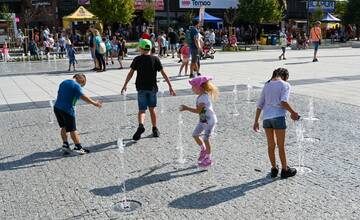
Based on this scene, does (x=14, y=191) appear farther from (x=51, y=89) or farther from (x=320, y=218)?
(x=51, y=89)

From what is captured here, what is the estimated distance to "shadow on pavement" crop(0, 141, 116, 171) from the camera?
263 inches

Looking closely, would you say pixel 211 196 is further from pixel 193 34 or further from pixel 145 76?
pixel 193 34

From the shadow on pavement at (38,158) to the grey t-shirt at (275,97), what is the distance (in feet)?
9.61

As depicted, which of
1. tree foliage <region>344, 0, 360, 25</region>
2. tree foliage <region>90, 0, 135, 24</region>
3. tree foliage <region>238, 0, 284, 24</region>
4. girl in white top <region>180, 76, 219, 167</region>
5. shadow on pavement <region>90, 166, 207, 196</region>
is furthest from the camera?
tree foliage <region>344, 0, 360, 25</region>

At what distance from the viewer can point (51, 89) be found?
1446 cm

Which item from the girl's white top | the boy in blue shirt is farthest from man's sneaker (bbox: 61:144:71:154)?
the girl's white top

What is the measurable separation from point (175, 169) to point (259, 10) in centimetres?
3690

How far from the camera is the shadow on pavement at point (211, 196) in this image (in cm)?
503

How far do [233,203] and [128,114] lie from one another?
547 cm

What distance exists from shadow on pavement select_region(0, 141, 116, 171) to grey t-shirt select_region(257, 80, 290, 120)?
9.61ft

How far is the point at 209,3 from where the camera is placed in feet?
158

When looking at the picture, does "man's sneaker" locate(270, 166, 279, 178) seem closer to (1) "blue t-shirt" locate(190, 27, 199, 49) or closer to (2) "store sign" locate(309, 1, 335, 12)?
(1) "blue t-shirt" locate(190, 27, 199, 49)

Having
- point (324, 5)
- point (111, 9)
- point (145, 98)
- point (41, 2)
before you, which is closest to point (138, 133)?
point (145, 98)

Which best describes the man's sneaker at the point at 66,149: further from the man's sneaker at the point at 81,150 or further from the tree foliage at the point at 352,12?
the tree foliage at the point at 352,12
